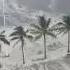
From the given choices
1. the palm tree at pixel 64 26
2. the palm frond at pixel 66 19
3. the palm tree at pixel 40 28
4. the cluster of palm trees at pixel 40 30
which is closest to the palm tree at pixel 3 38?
the cluster of palm trees at pixel 40 30

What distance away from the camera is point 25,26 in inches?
66.7

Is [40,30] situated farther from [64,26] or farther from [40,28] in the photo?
[64,26]

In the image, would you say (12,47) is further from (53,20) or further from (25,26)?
(53,20)

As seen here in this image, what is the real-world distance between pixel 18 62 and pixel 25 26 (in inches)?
14.1

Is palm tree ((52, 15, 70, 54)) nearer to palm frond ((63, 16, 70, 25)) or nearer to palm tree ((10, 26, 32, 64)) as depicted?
palm frond ((63, 16, 70, 25))

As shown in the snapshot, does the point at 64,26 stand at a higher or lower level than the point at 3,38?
higher

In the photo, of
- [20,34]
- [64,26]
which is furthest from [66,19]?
[20,34]

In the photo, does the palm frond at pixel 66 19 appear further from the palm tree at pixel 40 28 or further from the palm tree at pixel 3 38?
the palm tree at pixel 3 38

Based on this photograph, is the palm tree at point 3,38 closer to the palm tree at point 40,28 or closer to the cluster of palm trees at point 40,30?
the cluster of palm trees at point 40,30

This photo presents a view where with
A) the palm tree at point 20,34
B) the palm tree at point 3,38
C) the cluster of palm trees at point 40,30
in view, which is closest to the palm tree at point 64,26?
the cluster of palm trees at point 40,30

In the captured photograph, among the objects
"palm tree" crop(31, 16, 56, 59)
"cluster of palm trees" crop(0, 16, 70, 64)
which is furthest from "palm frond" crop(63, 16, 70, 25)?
"palm tree" crop(31, 16, 56, 59)

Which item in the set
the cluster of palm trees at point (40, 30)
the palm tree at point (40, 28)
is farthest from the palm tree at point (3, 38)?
the palm tree at point (40, 28)

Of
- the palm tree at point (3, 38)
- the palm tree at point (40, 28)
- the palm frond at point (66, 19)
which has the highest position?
the palm frond at point (66, 19)

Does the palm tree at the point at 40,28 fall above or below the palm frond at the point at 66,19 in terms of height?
below
